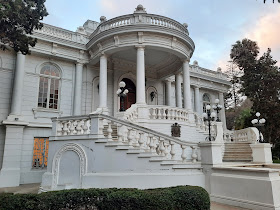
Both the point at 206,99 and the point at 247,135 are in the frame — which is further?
the point at 206,99

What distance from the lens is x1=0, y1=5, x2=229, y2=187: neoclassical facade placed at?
37.0ft

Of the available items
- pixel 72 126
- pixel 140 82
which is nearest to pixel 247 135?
pixel 140 82

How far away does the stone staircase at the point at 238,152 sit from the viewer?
11.1 m

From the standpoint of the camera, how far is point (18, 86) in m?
11.8

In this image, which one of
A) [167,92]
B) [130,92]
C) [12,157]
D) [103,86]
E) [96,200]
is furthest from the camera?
[167,92]

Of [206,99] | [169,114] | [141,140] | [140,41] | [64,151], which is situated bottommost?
[64,151]

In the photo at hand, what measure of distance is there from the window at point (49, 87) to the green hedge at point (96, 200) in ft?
31.5

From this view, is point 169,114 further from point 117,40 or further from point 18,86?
point 18,86

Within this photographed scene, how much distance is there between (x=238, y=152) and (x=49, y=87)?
11.8 m

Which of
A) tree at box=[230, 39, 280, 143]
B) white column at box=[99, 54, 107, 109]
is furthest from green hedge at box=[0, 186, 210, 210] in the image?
tree at box=[230, 39, 280, 143]

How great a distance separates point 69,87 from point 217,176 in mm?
10699

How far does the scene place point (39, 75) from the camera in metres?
13.1

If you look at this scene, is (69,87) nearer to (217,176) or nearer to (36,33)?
(36,33)

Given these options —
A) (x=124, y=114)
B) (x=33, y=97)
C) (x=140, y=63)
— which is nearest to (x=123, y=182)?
(x=124, y=114)
